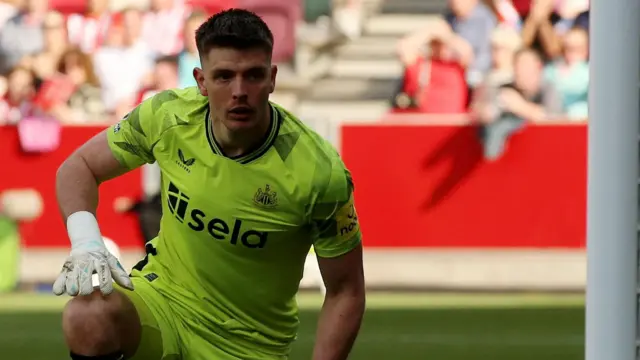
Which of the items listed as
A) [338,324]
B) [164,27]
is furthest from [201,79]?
[164,27]

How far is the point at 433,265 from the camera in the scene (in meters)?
13.1

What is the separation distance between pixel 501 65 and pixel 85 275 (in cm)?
971

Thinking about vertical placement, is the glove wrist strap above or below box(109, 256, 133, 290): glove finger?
above

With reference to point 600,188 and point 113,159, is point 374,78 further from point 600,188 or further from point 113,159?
point 600,188

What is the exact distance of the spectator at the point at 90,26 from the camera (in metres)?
14.6

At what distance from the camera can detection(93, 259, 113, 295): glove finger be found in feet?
14.6

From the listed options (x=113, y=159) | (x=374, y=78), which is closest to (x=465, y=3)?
(x=374, y=78)

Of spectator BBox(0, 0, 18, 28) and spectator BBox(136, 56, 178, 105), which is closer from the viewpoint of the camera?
spectator BBox(136, 56, 178, 105)

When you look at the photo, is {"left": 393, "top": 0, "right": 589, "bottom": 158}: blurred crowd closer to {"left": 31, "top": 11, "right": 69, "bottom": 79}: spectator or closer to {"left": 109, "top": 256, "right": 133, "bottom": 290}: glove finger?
{"left": 31, "top": 11, "right": 69, "bottom": 79}: spectator

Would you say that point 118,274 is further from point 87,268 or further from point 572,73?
point 572,73

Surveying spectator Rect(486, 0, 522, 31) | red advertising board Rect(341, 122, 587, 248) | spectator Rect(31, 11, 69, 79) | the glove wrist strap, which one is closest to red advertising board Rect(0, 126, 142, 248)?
spectator Rect(31, 11, 69, 79)

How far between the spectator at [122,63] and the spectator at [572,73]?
12.7 feet

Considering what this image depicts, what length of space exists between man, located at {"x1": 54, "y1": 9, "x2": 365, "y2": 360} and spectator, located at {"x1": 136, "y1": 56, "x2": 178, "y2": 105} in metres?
8.67

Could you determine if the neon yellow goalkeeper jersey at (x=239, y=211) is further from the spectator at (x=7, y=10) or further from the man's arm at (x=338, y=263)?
the spectator at (x=7, y=10)
